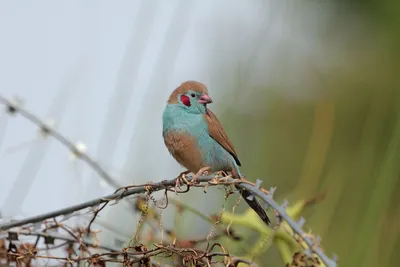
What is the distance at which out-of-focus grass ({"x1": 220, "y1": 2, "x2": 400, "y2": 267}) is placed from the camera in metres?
1.89

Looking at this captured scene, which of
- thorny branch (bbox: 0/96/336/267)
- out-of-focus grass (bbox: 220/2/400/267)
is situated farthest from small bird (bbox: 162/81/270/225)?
thorny branch (bbox: 0/96/336/267)

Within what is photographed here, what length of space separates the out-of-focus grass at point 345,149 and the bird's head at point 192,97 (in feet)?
0.86

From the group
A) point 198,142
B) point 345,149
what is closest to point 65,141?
point 198,142

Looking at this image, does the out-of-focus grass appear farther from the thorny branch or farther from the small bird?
the thorny branch

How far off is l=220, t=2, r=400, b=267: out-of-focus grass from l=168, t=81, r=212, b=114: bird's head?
263 millimetres

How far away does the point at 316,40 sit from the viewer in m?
3.34

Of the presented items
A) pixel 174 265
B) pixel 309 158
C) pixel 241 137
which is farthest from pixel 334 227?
pixel 174 265

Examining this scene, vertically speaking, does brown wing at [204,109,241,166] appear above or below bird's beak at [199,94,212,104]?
below

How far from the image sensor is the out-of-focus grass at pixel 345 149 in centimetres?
189

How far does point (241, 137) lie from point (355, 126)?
57 cm

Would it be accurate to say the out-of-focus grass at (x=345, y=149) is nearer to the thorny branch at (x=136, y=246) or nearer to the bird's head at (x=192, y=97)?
the bird's head at (x=192, y=97)

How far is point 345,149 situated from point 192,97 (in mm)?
957

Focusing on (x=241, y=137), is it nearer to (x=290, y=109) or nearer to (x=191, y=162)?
(x=290, y=109)

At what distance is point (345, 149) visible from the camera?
9.51 ft
